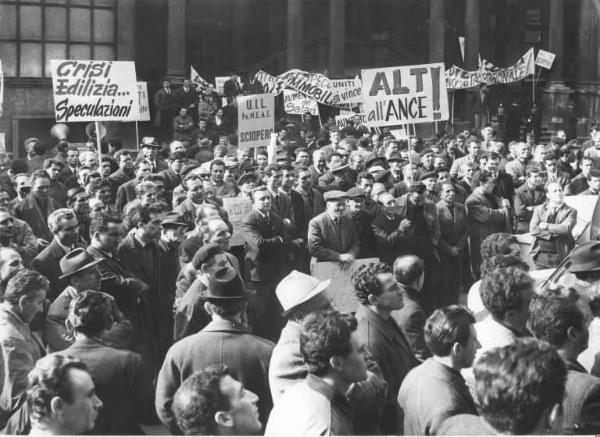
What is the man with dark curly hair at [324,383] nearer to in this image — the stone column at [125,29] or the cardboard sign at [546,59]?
the stone column at [125,29]

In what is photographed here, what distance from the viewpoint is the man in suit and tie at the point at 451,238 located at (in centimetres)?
1091

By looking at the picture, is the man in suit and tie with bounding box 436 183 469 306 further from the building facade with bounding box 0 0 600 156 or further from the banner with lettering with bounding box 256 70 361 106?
A: the building facade with bounding box 0 0 600 156

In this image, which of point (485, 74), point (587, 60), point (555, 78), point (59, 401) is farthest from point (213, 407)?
point (587, 60)

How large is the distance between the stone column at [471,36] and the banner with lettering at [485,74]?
118cm

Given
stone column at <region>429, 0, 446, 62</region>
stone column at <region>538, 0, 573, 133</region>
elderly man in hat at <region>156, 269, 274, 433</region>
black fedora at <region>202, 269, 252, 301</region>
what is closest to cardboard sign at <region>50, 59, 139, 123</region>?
black fedora at <region>202, 269, 252, 301</region>

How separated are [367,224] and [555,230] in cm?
211

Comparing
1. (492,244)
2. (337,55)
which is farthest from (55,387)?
(337,55)

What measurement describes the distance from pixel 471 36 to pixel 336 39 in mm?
4346

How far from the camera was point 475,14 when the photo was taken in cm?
2916

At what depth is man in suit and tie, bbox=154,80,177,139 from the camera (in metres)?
22.8

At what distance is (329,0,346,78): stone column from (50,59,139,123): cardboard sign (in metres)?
13.8

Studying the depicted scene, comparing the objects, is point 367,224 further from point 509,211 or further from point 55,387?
point 55,387

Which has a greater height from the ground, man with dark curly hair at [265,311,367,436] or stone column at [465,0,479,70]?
stone column at [465,0,479,70]

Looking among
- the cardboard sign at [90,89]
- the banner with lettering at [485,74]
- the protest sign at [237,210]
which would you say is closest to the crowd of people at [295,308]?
the protest sign at [237,210]
